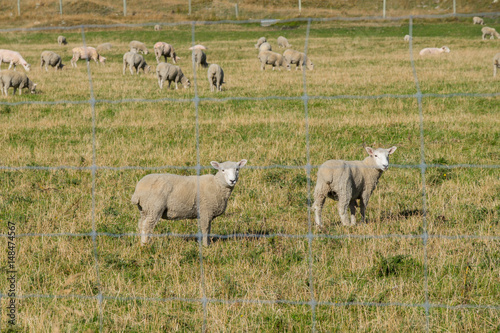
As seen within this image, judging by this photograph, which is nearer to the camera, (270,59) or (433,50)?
(270,59)

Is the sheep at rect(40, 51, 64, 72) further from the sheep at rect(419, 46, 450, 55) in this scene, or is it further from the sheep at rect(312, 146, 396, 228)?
the sheep at rect(312, 146, 396, 228)

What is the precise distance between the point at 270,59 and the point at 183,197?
21.7 meters

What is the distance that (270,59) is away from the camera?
27172 millimetres

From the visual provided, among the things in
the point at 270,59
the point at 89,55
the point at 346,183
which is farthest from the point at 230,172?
the point at 89,55

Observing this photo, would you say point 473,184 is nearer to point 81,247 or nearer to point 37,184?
point 81,247

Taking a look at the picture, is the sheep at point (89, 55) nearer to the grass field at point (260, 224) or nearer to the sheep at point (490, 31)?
the grass field at point (260, 224)

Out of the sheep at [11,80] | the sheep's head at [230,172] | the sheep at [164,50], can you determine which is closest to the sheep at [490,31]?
the sheep at [164,50]

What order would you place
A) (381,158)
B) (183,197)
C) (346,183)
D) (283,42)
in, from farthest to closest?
(283,42), (381,158), (346,183), (183,197)

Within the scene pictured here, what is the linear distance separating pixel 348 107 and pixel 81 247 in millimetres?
9816

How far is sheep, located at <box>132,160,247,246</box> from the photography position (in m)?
6.05

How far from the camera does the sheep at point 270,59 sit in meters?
26.9

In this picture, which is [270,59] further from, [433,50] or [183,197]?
[183,197]

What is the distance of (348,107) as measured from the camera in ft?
47.8

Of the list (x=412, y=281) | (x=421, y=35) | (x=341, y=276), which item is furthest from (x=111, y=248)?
(x=421, y=35)
